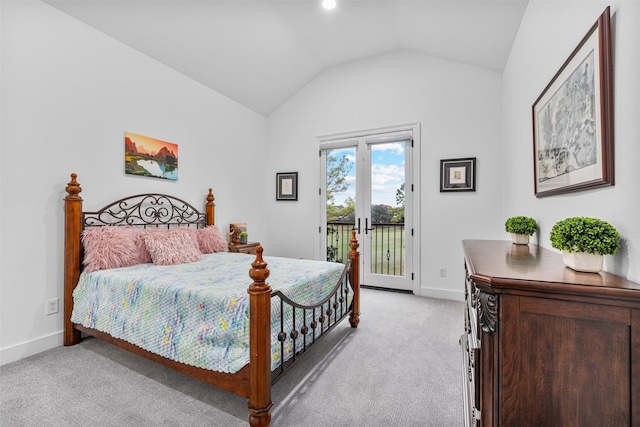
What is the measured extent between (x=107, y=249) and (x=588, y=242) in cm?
314

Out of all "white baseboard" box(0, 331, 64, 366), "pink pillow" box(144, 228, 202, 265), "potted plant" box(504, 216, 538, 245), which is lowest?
"white baseboard" box(0, 331, 64, 366)

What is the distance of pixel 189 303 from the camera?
1760 millimetres

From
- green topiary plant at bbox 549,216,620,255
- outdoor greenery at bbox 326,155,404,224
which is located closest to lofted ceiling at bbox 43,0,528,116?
outdoor greenery at bbox 326,155,404,224

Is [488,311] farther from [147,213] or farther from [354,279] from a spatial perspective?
[147,213]

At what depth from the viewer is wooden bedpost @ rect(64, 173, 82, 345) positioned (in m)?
2.45

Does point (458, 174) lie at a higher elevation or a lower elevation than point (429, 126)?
lower

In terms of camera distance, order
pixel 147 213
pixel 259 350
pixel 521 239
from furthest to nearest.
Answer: pixel 147 213 < pixel 521 239 < pixel 259 350

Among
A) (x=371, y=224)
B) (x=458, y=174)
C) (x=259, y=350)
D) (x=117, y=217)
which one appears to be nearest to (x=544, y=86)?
(x=458, y=174)

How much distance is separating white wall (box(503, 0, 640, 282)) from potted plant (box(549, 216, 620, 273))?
2.9 inches

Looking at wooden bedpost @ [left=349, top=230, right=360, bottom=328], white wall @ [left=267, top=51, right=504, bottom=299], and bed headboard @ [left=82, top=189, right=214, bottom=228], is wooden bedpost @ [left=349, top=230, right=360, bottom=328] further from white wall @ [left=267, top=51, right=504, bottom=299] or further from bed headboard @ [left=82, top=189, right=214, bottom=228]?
bed headboard @ [left=82, top=189, right=214, bottom=228]

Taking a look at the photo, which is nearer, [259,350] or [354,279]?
[259,350]

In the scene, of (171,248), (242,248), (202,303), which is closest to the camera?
(202,303)

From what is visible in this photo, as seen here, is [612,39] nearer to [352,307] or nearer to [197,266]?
[352,307]

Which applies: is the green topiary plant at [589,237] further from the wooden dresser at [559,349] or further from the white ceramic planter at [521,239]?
the white ceramic planter at [521,239]
